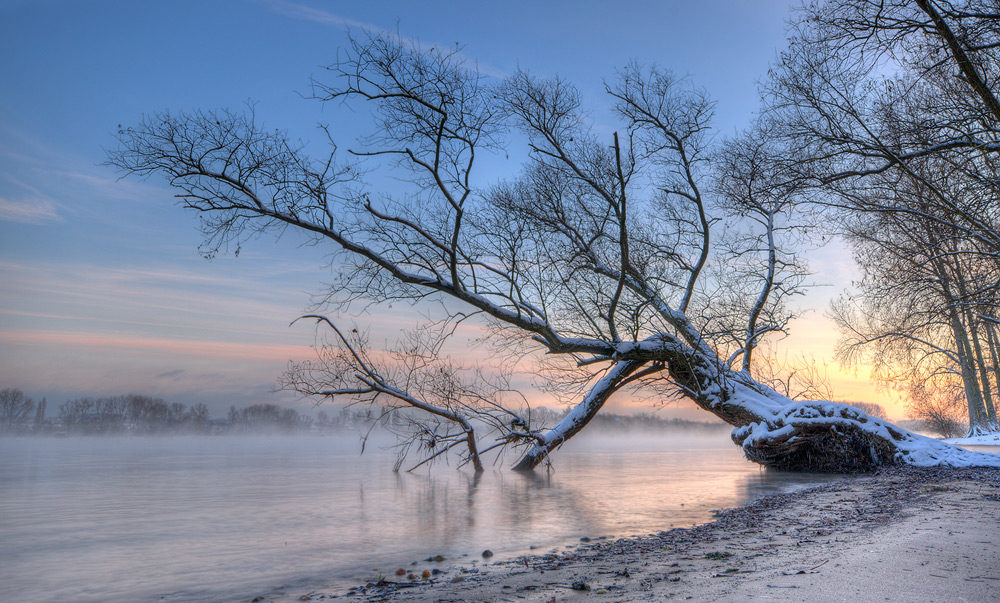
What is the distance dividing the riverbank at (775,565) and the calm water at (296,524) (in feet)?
3.30

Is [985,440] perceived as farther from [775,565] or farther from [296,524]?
[296,524]

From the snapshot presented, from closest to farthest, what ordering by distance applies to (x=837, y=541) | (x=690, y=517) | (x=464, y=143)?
(x=837, y=541) → (x=690, y=517) → (x=464, y=143)

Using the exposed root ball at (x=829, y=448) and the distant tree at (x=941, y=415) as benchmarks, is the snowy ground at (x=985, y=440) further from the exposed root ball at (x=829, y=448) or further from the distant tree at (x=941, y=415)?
the exposed root ball at (x=829, y=448)

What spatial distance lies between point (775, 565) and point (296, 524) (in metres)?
7.05

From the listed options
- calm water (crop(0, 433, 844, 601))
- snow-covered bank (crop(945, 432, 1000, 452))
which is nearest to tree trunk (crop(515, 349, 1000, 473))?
calm water (crop(0, 433, 844, 601))

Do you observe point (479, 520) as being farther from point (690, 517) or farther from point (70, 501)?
point (70, 501)

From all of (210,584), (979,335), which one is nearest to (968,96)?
(210,584)

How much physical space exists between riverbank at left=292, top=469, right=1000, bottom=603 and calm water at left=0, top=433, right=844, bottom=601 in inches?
39.6

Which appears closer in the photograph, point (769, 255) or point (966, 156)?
point (966, 156)

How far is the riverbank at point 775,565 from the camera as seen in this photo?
2988 millimetres

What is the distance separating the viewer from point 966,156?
27.2 ft

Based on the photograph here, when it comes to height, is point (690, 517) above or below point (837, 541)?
below

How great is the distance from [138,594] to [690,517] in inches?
252

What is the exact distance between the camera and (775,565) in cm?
363
